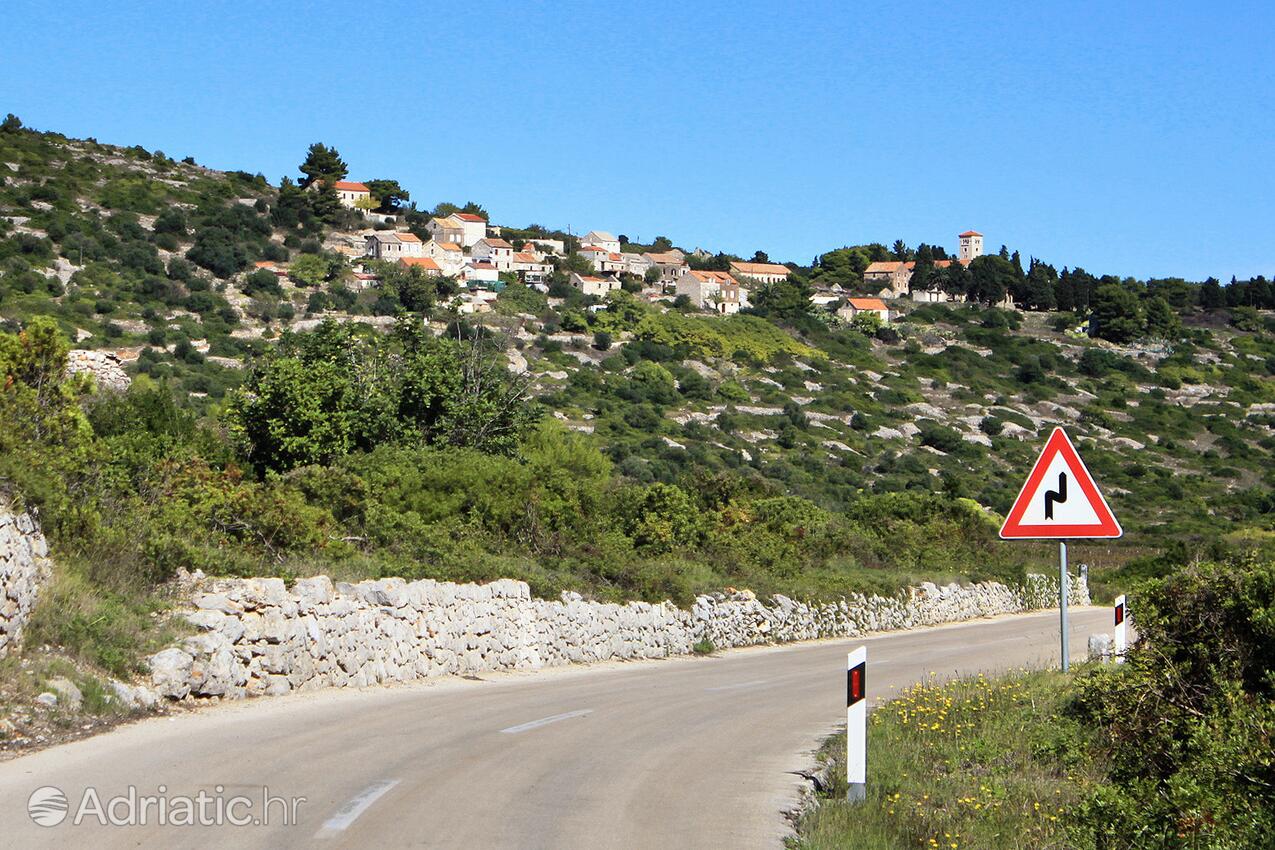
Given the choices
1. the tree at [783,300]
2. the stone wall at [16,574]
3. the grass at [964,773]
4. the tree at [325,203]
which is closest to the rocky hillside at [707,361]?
the tree at [325,203]

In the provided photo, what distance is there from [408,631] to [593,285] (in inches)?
5505

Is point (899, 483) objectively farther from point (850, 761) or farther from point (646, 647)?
point (850, 761)

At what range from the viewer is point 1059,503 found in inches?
464

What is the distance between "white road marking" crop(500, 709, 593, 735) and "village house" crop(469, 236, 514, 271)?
14936 centimetres

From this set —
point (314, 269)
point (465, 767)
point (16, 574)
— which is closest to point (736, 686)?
point (465, 767)

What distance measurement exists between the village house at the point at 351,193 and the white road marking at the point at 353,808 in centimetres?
16352

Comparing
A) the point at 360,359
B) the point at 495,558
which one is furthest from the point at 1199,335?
the point at 495,558

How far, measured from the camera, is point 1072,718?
450 inches

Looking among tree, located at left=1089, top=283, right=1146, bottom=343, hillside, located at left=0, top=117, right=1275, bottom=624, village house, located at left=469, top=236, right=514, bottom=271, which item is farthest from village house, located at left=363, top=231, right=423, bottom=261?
tree, located at left=1089, top=283, right=1146, bottom=343

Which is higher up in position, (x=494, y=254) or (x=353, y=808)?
(x=494, y=254)

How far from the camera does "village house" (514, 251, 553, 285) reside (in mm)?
158000

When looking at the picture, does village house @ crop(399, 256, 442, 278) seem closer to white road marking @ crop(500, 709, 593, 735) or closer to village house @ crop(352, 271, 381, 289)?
village house @ crop(352, 271, 381, 289)

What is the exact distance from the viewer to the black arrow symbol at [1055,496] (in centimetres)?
1178

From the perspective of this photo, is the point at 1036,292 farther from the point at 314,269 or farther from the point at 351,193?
the point at 314,269
